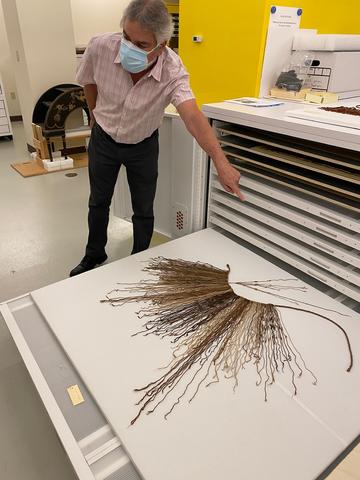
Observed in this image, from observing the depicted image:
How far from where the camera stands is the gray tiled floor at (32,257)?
1.11 metres

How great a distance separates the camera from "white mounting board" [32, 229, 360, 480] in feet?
2.40

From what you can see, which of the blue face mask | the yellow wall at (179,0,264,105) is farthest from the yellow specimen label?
Answer: the yellow wall at (179,0,264,105)

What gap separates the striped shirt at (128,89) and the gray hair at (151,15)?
0.13 m

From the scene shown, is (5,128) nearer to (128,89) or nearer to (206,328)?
(128,89)

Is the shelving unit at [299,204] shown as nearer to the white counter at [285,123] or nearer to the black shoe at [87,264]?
the white counter at [285,123]

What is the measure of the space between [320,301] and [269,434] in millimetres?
514

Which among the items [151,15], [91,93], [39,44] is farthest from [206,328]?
[39,44]

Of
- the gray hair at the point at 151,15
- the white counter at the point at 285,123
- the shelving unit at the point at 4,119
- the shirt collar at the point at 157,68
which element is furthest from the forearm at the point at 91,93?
the shelving unit at the point at 4,119

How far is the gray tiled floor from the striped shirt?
85 centimetres

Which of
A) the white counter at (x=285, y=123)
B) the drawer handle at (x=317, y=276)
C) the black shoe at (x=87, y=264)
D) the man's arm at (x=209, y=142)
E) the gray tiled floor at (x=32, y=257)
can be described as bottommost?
the gray tiled floor at (x=32, y=257)

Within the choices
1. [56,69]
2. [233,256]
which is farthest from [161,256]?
[56,69]

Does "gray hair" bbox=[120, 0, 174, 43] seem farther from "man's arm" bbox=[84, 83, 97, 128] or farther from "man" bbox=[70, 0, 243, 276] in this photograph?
"man's arm" bbox=[84, 83, 97, 128]

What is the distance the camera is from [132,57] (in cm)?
125

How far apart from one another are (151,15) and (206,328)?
39.3 inches
